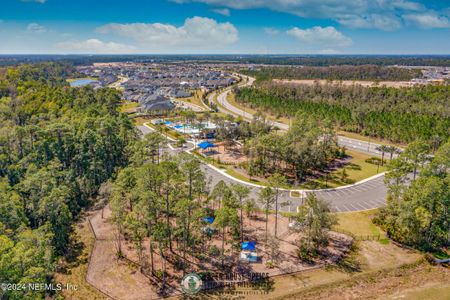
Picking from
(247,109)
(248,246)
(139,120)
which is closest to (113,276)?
(248,246)

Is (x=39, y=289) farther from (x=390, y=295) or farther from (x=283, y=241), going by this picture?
(x=390, y=295)

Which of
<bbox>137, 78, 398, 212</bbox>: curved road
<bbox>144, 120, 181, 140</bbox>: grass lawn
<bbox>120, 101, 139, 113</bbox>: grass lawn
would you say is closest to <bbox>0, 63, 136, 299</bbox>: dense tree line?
<bbox>144, 120, 181, 140</bbox>: grass lawn

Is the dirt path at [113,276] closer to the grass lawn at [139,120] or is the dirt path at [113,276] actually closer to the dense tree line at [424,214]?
the dense tree line at [424,214]

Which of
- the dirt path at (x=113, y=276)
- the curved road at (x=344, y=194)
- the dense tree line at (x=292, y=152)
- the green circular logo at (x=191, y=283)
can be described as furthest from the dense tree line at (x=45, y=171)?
the dense tree line at (x=292, y=152)

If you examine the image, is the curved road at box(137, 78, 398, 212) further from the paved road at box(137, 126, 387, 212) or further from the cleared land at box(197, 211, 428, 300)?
the cleared land at box(197, 211, 428, 300)

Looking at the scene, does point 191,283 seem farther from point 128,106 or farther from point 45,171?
point 128,106

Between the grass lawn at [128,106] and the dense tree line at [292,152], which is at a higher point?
the grass lawn at [128,106]

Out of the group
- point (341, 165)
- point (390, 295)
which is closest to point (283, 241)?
point (390, 295)
